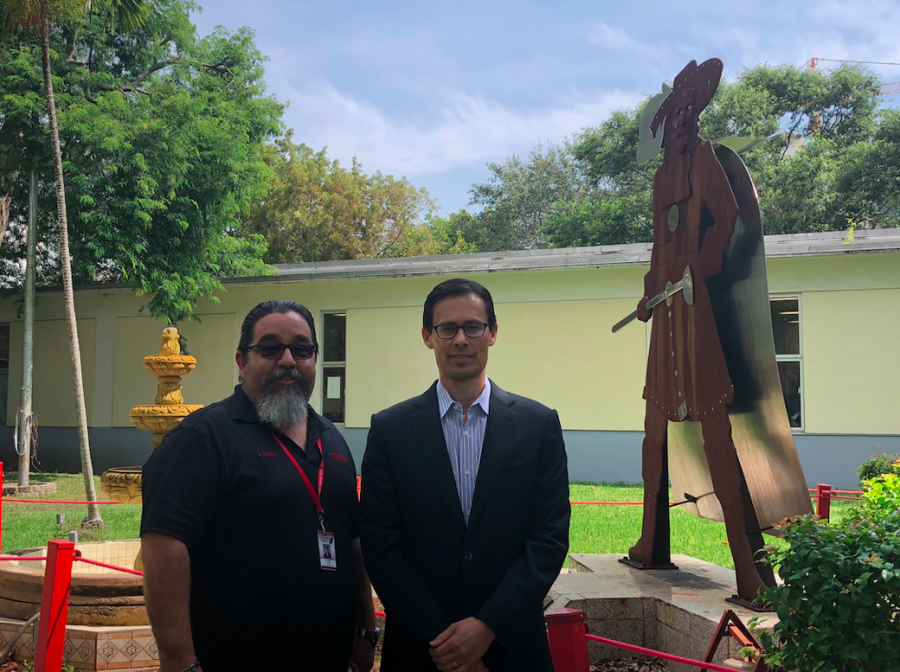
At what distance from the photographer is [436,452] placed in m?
2.67

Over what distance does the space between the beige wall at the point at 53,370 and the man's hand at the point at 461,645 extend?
18.1 metres

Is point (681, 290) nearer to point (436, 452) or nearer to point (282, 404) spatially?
point (436, 452)

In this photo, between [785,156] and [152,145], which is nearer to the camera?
[152,145]

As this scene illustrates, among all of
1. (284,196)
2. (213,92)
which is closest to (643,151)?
(213,92)

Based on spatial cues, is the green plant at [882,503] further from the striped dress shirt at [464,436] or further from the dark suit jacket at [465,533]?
the striped dress shirt at [464,436]

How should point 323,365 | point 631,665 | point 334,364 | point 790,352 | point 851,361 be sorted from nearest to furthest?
point 631,665
point 851,361
point 790,352
point 334,364
point 323,365

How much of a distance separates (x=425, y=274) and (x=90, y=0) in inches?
290

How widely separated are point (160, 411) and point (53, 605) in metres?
2.49

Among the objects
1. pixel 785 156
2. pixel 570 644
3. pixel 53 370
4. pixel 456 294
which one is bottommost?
pixel 570 644

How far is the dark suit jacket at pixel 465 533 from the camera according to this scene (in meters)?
2.48

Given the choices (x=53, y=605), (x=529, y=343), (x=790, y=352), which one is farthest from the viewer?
(x=529, y=343)

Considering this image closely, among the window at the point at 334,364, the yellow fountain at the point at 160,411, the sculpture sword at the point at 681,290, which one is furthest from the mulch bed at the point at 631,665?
the window at the point at 334,364

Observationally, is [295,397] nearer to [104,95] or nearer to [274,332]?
[274,332]

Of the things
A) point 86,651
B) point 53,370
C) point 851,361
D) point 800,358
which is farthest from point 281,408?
point 53,370
